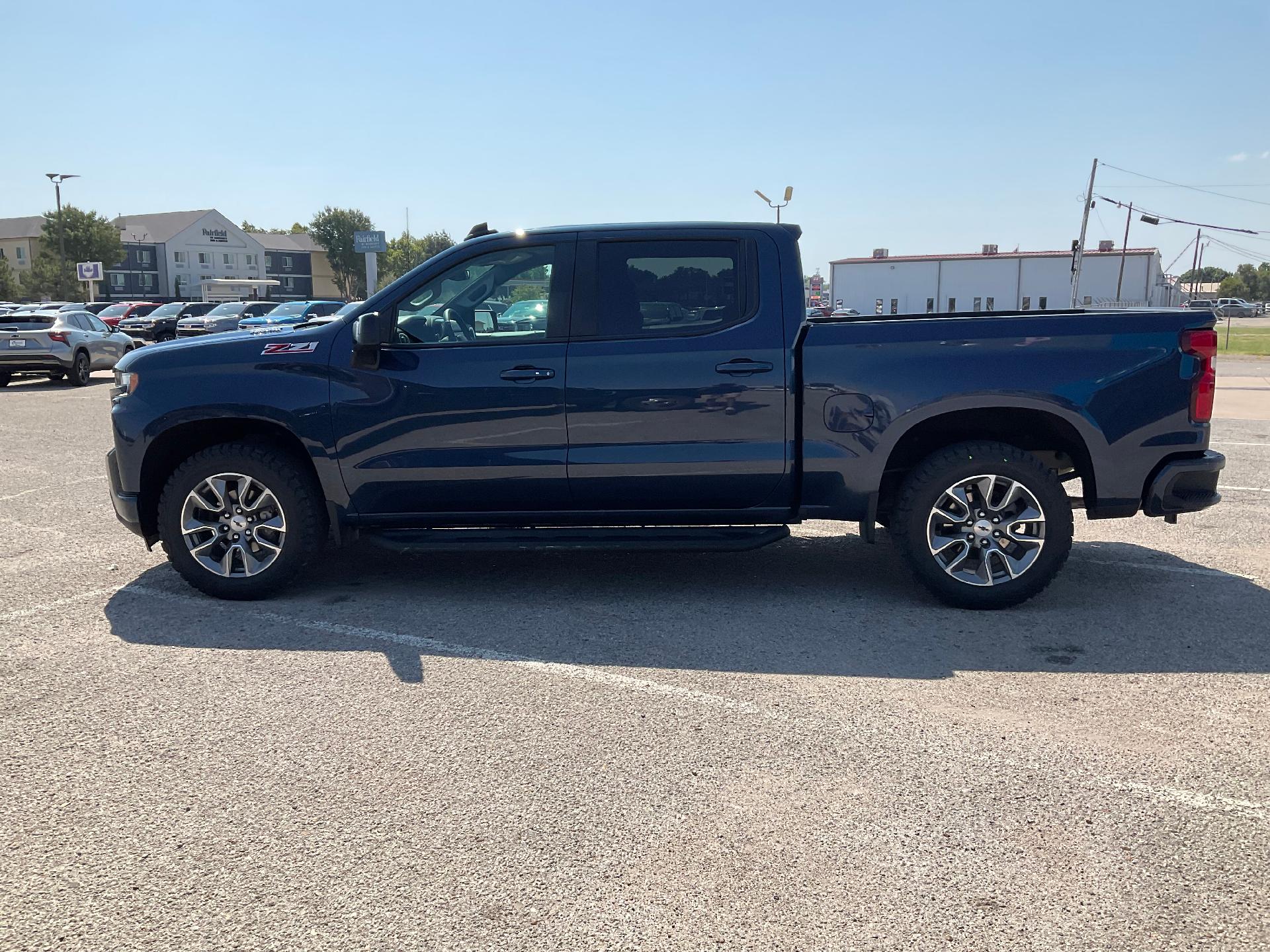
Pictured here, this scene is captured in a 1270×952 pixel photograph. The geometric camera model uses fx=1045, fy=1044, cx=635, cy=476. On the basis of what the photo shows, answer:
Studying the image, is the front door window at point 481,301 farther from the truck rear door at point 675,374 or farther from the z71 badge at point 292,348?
the z71 badge at point 292,348

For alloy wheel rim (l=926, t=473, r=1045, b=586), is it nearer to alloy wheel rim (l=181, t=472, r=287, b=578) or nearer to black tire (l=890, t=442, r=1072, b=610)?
black tire (l=890, t=442, r=1072, b=610)

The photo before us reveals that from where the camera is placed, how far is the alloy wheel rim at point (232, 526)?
5.71 m

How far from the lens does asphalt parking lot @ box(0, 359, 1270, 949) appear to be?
2.80m

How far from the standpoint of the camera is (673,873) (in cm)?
299

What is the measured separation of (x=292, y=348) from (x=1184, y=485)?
480 centimetres

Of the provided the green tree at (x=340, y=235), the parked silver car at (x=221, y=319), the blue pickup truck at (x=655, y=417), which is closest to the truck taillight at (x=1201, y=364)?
the blue pickup truck at (x=655, y=417)

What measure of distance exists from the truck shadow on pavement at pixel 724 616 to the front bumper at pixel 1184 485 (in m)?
0.56

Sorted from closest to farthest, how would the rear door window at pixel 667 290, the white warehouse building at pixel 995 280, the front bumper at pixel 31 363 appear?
the rear door window at pixel 667 290 < the front bumper at pixel 31 363 < the white warehouse building at pixel 995 280

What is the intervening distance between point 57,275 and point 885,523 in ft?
272

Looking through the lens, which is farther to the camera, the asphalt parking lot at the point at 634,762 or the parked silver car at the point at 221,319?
the parked silver car at the point at 221,319

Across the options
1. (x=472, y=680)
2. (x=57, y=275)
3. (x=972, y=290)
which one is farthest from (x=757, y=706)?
(x=972, y=290)

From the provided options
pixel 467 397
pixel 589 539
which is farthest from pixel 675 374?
pixel 467 397

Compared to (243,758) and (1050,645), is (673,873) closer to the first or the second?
(243,758)

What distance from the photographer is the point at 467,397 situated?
5.55m
